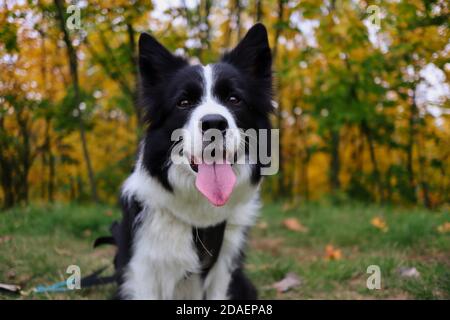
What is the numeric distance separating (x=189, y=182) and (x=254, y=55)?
1.07 metres

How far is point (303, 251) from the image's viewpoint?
17.4 feet

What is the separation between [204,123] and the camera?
8.66 ft

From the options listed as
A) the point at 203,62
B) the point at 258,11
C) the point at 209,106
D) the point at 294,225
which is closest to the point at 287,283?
the point at 209,106

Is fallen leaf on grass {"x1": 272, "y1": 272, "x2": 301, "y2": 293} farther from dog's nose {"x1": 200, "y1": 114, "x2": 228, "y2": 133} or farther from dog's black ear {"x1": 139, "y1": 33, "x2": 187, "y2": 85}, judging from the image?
dog's black ear {"x1": 139, "y1": 33, "x2": 187, "y2": 85}

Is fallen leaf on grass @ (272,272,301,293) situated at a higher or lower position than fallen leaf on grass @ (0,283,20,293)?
lower

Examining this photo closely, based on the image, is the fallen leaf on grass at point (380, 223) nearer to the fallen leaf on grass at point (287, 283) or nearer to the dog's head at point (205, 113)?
the fallen leaf on grass at point (287, 283)

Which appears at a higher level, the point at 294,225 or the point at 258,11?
the point at 258,11

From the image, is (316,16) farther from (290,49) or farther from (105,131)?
(105,131)

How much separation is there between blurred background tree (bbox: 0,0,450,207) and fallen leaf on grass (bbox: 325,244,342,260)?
1.78 metres

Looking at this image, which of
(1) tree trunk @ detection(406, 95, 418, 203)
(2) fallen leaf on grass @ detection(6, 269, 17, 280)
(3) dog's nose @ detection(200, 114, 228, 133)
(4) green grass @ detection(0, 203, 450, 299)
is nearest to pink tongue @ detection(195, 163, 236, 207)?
(3) dog's nose @ detection(200, 114, 228, 133)

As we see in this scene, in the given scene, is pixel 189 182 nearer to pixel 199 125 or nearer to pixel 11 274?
pixel 199 125

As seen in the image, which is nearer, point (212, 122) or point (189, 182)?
point (212, 122)

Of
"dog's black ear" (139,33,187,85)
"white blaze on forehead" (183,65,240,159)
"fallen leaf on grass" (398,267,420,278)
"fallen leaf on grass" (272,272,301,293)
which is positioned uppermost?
"dog's black ear" (139,33,187,85)

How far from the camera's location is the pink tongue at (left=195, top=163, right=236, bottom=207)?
273 cm
